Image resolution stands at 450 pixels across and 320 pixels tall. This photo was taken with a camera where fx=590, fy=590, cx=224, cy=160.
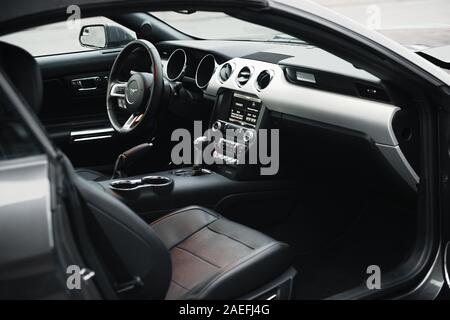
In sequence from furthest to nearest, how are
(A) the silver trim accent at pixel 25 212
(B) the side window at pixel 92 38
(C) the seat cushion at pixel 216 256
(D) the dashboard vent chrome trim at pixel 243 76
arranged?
(B) the side window at pixel 92 38, (D) the dashboard vent chrome trim at pixel 243 76, (C) the seat cushion at pixel 216 256, (A) the silver trim accent at pixel 25 212

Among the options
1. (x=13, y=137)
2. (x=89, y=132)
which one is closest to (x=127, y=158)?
(x=89, y=132)

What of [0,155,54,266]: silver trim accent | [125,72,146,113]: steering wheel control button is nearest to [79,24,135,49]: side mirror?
[125,72,146,113]: steering wheel control button

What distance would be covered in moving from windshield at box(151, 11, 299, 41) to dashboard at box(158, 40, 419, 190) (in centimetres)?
18

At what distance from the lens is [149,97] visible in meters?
2.92

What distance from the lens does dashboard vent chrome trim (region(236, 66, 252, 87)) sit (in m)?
2.92

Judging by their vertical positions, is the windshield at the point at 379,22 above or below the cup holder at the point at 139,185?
above

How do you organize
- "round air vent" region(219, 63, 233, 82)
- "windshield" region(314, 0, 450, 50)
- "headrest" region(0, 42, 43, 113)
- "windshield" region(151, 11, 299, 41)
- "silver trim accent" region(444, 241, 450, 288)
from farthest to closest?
"windshield" region(314, 0, 450, 50), "windshield" region(151, 11, 299, 41), "round air vent" region(219, 63, 233, 82), "silver trim accent" region(444, 241, 450, 288), "headrest" region(0, 42, 43, 113)

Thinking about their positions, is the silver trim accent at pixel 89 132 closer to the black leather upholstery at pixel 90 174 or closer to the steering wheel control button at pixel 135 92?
the black leather upholstery at pixel 90 174

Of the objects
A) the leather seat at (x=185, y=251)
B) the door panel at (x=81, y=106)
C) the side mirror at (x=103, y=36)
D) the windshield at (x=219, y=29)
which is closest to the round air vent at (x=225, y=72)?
the windshield at (x=219, y=29)

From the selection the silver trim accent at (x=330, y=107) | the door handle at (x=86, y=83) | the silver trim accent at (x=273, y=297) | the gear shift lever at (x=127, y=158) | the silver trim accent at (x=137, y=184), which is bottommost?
the silver trim accent at (x=273, y=297)

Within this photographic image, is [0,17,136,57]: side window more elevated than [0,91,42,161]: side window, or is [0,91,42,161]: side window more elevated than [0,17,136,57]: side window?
[0,91,42,161]: side window

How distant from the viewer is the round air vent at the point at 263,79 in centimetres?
281

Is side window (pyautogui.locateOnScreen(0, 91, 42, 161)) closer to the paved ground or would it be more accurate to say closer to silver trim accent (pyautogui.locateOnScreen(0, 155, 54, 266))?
silver trim accent (pyautogui.locateOnScreen(0, 155, 54, 266))

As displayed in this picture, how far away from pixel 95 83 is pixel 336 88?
1851 millimetres
